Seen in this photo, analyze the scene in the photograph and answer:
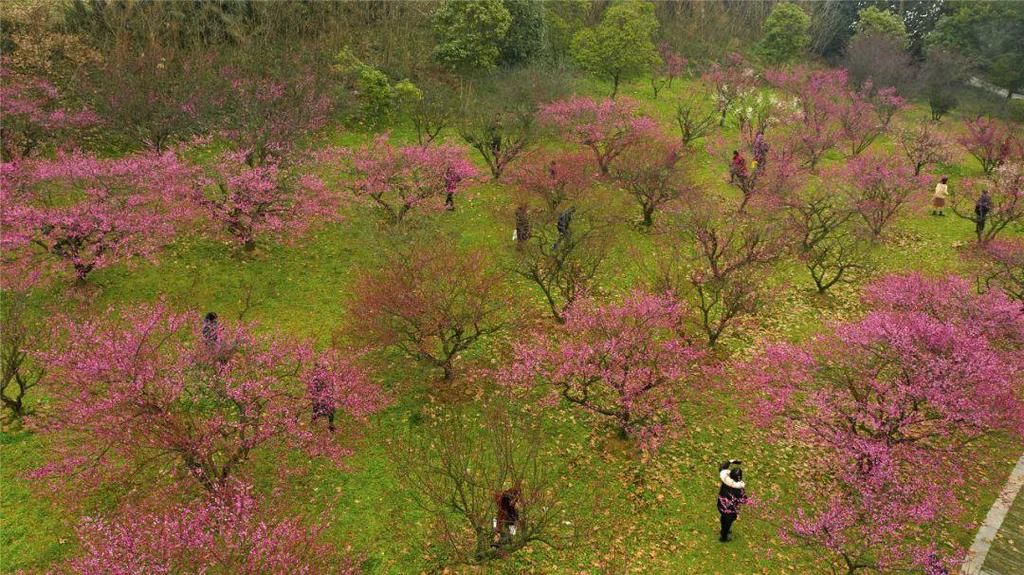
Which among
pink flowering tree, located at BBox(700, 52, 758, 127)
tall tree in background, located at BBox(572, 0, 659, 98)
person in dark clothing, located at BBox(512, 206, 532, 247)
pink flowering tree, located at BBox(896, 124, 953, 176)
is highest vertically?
tall tree in background, located at BBox(572, 0, 659, 98)

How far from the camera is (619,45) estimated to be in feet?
121

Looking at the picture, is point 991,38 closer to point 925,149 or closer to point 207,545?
point 925,149

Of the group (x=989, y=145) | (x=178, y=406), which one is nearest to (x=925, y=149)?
(x=989, y=145)

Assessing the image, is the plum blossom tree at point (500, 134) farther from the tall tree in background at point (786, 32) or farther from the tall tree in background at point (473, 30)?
the tall tree in background at point (786, 32)

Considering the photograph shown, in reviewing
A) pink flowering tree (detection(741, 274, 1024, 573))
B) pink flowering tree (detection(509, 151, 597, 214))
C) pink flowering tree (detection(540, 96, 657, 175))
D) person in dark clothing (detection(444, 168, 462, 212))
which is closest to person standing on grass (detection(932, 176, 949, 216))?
pink flowering tree (detection(540, 96, 657, 175))

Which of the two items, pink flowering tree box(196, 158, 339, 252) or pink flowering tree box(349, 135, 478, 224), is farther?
pink flowering tree box(349, 135, 478, 224)

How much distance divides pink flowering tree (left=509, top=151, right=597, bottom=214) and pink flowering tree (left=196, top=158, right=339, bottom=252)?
7.85 m

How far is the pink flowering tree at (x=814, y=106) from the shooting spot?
1232 inches

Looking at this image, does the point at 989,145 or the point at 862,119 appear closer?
the point at 989,145

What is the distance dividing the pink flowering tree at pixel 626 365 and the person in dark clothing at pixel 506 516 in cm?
374

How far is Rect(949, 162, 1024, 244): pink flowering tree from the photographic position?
947 inches

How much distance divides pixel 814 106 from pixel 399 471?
114 ft

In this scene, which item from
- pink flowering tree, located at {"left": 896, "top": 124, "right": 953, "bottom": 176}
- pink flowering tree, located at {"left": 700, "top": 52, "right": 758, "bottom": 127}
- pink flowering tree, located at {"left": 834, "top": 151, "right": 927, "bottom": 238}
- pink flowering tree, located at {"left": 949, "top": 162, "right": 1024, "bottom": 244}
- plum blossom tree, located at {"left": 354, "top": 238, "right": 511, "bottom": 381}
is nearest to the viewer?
plum blossom tree, located at {"left": 354, "top": 238, "right": 511, "bottom": 381}

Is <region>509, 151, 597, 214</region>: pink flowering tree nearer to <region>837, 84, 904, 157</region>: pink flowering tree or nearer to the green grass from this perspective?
the green grass
